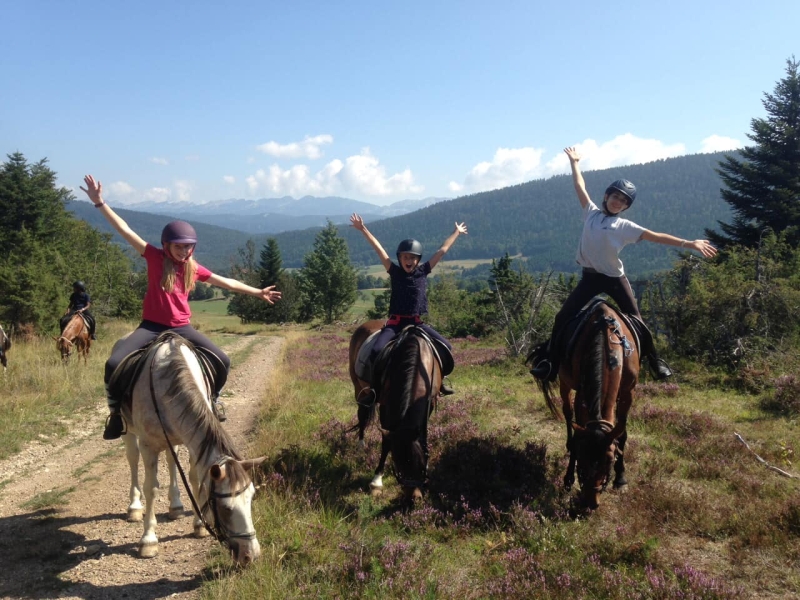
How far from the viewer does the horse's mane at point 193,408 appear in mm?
3852

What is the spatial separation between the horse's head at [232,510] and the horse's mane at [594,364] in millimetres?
3170

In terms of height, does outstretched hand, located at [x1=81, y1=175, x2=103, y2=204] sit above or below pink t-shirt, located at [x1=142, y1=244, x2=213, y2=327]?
above

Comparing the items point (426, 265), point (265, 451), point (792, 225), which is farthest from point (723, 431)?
point (792, 225)

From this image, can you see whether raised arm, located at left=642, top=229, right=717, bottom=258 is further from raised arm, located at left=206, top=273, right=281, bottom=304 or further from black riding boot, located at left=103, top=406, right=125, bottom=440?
black riding boot, located at left=103, top=406, right=125, bottom=440

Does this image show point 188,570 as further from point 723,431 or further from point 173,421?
point 723,431

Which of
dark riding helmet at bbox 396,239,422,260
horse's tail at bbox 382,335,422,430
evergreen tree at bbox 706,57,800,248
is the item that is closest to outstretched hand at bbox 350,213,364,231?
dark riding helmet at bbox 396,239,422,260

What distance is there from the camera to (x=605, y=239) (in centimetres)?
562

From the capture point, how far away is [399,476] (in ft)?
15.6

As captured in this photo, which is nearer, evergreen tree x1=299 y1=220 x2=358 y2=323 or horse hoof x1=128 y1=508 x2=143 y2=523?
horse hoof x1=128 y1=508 x2=143 y2=523

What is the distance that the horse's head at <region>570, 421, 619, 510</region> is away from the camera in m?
4.46

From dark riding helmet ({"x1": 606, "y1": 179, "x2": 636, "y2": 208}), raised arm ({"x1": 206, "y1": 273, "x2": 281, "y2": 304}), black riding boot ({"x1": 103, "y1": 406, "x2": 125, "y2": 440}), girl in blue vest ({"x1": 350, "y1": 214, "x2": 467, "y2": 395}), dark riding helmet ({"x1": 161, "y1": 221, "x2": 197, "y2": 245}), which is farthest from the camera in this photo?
girl in blue vest ({"x1": 350, "y1": 214, "x2": 467, "y2": 395})

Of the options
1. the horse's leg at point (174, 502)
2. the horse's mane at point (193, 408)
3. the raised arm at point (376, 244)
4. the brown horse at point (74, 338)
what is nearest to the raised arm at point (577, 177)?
the raised arm at point (376, 244)

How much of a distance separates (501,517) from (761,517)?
92.7 inches

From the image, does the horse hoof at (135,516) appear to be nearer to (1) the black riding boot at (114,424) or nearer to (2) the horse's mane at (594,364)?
(1) the black riding boot at (114,424)
